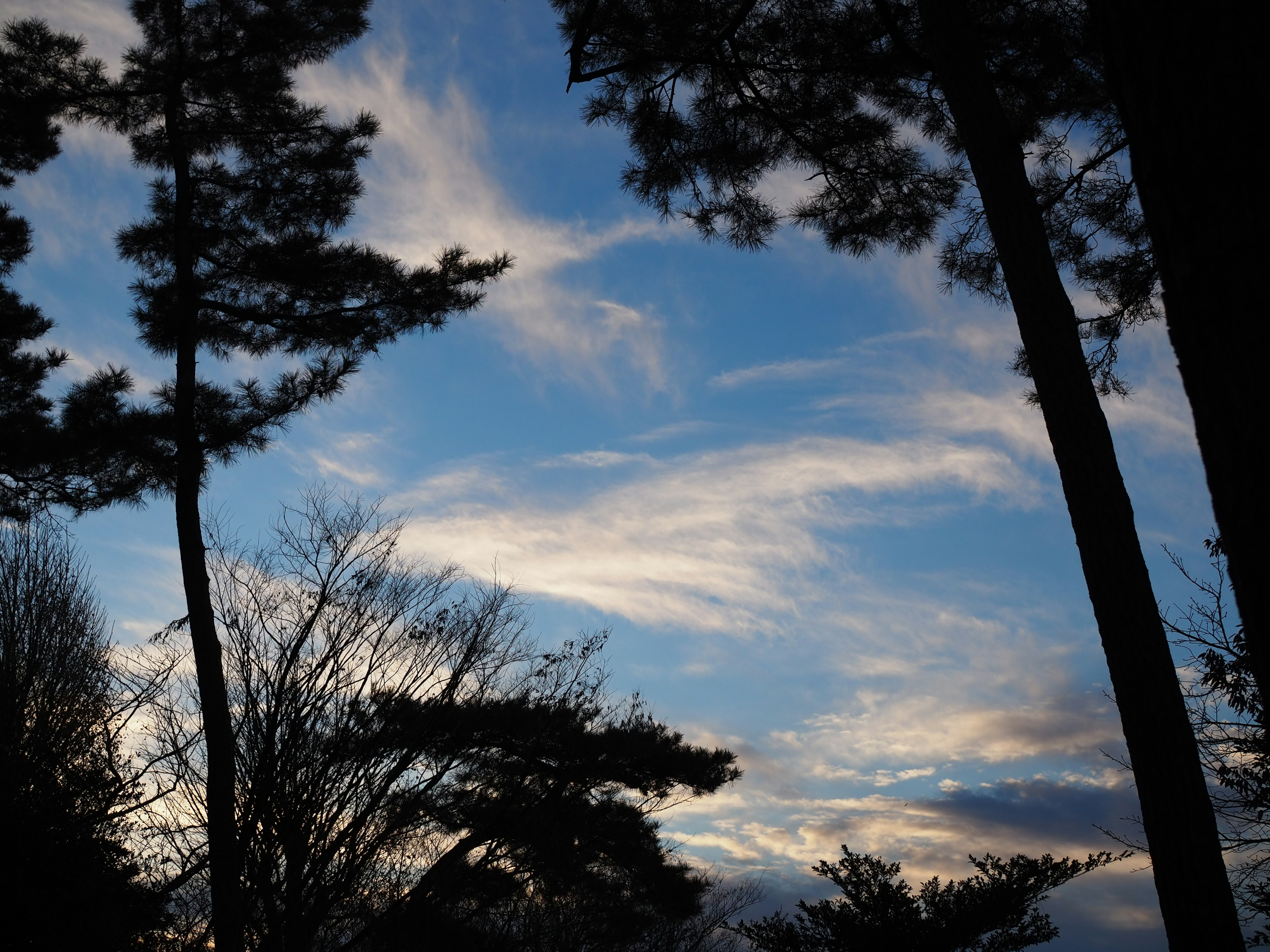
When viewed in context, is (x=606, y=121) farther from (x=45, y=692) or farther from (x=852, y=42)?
(x=45, y=692)

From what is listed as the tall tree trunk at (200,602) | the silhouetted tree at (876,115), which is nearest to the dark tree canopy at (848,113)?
the silhouetted tree at (876,115)

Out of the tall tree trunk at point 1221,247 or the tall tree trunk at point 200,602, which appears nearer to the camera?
the tall tree trunk at point 1221,247

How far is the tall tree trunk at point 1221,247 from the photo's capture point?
4.16ft

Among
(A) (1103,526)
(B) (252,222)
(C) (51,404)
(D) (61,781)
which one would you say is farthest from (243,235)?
(A) (1103,526)

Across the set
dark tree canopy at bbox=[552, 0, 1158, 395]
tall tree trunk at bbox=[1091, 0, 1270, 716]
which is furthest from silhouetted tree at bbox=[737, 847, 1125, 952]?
tall tree trunk at bbox=[1091, 0, 1270, 716]

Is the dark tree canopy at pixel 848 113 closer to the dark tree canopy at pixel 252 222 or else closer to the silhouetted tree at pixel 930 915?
the dark tree canopy at pixel 252 222

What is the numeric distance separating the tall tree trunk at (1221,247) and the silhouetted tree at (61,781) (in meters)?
8.98

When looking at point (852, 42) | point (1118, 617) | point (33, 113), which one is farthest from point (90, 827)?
point (852, 42)

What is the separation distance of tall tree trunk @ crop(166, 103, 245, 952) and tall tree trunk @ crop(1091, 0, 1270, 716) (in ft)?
23.2

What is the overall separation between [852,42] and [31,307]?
993cm

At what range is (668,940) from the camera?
10930mm

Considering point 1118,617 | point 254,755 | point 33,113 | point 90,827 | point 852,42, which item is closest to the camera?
point 1118,617

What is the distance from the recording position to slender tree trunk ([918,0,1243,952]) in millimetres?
3318

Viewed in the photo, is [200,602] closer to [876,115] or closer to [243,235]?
[243,235]
